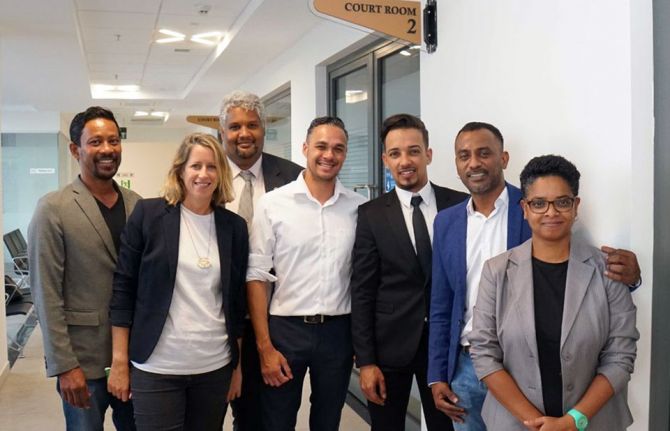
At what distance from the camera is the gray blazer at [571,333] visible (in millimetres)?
1704

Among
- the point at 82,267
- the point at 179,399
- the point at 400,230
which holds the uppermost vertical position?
the point at 400,230

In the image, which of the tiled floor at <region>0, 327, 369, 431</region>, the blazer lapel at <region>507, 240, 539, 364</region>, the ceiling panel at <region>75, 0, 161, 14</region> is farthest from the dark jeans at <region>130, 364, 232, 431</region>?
the ceiling panel at <region>75, 0, 161, 14</region>

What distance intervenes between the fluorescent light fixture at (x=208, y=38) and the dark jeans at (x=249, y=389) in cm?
456

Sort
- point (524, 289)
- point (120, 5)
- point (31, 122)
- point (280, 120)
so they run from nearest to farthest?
point (524, 289)
point (120, 5)
point (280, 120)
point (31, 122)

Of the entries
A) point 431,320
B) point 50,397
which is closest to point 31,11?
point 50,397

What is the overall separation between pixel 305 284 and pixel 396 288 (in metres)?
0.33

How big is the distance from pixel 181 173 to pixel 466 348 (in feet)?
3.71

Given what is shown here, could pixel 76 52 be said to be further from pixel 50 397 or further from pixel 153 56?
pixel 50 397

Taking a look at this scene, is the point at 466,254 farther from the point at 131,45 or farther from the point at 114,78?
the point at 114,78

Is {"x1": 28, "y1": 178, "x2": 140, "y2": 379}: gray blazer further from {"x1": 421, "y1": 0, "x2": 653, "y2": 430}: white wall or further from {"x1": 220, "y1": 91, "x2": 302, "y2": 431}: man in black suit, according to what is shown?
{"x1": 421, "y1": 0, "x2": 653, "y2": 430}: white wall

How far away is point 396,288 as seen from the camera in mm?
2293

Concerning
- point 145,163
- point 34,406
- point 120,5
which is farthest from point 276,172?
point 145,163

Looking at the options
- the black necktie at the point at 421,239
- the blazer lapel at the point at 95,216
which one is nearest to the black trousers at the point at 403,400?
the black necktie at the point at 421,239

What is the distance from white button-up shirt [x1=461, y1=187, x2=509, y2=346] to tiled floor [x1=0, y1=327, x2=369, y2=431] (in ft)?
7.12
